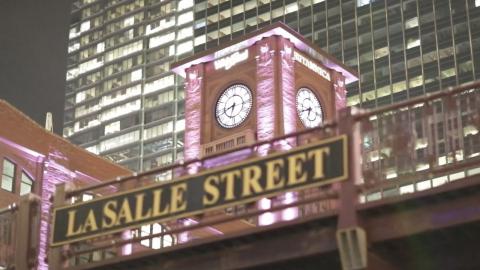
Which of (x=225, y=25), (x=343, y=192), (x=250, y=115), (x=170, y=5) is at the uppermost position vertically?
(x=170, y=5)

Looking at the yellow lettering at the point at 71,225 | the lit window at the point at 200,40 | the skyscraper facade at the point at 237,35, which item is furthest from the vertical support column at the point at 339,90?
the lit window at the point at 200,40

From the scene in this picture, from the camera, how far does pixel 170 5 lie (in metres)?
195

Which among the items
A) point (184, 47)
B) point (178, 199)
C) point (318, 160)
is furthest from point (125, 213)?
point (184, 47)

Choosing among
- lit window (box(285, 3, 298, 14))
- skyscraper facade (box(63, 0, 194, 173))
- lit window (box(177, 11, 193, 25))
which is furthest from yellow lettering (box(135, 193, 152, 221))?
lit window (box(177, 11, 193, 25))

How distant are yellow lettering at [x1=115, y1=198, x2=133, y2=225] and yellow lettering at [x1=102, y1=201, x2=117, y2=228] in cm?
10

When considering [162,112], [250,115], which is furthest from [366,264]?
[162,112]

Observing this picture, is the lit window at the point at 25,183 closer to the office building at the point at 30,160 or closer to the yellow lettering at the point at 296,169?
the office building at the point at 30,160

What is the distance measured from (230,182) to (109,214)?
2.35m

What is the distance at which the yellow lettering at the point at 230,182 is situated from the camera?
15.1 m

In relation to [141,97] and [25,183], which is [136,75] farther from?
[25,183]

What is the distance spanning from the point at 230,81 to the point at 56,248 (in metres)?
30.7

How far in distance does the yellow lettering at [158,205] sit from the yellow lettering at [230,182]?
1.10 meters

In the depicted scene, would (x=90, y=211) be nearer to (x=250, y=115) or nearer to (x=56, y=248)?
(x=56, y=248)

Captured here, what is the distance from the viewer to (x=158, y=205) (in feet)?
51.8
